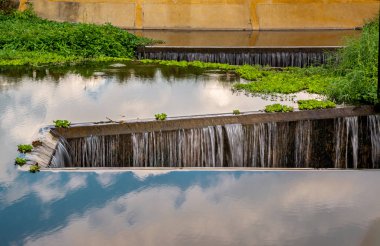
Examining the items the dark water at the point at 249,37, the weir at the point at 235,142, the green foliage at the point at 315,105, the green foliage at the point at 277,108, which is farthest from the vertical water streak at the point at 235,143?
the dark water at the point at 249,37

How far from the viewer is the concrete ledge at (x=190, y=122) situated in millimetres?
9789

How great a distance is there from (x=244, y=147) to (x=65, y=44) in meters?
8.65

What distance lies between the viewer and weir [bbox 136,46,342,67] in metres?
17.2

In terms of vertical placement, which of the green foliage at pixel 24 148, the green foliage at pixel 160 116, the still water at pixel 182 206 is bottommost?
the still water at pixel 182 206

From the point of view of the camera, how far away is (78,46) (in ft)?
56.4

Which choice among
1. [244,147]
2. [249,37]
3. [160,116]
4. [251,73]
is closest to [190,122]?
[160,116]

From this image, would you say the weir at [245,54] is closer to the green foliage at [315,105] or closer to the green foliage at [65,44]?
the green foliage at [65,44]

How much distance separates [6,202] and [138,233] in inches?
70.5

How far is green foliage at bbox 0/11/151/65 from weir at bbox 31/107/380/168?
658cm

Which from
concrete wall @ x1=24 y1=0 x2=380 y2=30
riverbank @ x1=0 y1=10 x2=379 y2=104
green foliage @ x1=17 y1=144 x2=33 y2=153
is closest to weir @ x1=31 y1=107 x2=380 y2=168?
green foliage @ x1=17 y1=144 x2=33 y2=153

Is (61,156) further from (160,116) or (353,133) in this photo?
(353,133)

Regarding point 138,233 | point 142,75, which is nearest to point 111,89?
point 142,75

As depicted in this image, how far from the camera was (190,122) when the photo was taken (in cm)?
1009

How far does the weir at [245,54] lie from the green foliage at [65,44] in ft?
2.47
